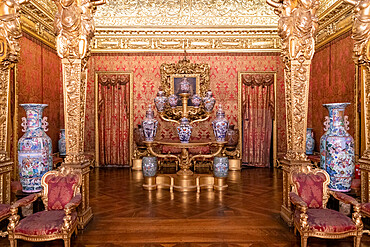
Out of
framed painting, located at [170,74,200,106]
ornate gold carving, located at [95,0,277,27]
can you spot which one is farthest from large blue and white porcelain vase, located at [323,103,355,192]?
ornate gold carving, located at [95,0,277,27]

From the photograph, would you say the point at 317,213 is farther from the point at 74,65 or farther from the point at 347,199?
the point at 74,65

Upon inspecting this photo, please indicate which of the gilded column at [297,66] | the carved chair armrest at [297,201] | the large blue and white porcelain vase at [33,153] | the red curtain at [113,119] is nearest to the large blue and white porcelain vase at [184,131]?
the gilded column at [297,66]

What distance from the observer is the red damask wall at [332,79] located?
5.75m

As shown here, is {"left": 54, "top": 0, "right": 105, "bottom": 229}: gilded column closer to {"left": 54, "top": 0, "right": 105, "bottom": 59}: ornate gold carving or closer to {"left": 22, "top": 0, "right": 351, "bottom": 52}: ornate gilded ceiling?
{"left": 54, "top": 0, "right": 105, "bottom": 59}: ornate gold carving

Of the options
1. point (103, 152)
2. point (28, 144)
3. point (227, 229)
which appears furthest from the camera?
point (103, 152)

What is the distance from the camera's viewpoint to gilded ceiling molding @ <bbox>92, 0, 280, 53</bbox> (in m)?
7.87

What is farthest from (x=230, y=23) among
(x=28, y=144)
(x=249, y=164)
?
(x=28, y=144)

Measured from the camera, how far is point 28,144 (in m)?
3.81

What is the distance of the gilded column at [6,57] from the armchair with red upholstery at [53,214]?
848 mm

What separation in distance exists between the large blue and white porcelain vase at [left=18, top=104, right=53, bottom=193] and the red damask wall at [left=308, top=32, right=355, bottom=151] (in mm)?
5726

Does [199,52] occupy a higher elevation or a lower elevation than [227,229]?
higher

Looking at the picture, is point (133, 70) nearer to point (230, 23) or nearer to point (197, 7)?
point (197, 7)

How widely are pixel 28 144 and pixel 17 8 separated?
1.74 m

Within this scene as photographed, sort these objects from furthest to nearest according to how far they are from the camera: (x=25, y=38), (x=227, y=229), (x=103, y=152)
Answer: (x=103, y=152) < (x=25, y=38) < (x=227, y=229)
